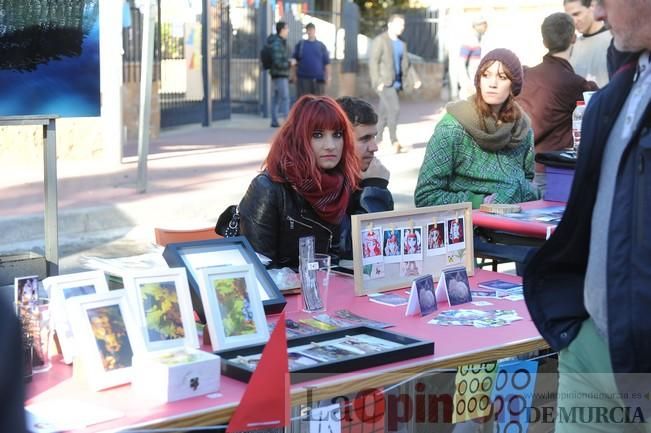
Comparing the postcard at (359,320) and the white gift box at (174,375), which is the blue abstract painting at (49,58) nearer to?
the postcard at (359,320)

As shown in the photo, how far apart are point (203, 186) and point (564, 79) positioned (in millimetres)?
5098

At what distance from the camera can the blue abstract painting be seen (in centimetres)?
501

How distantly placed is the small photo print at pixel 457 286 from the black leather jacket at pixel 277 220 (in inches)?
29.9

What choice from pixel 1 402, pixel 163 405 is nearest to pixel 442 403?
pixel 163 405

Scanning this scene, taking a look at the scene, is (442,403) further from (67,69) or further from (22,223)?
(22,223)

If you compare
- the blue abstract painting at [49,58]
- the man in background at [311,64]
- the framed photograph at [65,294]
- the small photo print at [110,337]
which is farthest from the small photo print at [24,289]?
the man in background at [311,64]

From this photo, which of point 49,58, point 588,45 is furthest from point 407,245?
point 588,45

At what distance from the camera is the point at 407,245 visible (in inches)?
144

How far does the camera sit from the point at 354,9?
→ 24.7 m

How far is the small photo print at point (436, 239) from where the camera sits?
374 cm

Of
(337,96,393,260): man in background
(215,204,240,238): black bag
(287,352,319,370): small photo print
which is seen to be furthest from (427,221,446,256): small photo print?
(287,352,319,370): small photo print

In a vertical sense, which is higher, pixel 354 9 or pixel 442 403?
pixel 354 9

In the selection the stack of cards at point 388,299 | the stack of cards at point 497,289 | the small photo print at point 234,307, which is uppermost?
the small photo print at point 234,307

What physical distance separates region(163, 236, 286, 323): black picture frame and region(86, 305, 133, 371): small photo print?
0.39 metres
